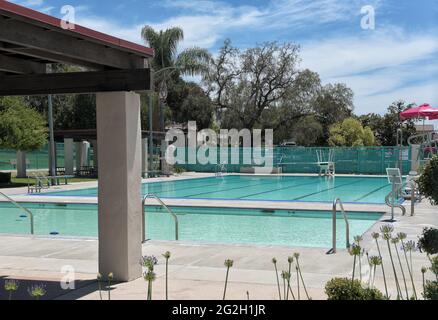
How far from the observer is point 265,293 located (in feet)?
18.2

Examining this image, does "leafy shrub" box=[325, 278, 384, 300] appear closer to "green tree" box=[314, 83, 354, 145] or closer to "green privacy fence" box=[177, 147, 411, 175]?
"green privacy fence" box=[177, 147, 411, 175]

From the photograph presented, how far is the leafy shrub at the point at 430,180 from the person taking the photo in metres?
3.61

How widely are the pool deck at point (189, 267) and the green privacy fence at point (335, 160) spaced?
25.1 metres

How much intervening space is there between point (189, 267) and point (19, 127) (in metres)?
21.0

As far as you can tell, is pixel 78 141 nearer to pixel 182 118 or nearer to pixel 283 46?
pixel 182 118

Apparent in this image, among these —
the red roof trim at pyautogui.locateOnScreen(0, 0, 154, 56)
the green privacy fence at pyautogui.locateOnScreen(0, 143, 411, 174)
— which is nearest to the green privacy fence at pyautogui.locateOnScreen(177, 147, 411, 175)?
the green privacy fence at pyautogui.locateOnScreen(0, 143, 411, 174)

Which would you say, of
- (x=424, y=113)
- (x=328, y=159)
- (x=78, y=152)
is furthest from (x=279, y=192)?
(x=78, y=152)

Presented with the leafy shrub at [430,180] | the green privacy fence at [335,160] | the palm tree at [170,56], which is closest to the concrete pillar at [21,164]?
the green privacy fence at [335,160]

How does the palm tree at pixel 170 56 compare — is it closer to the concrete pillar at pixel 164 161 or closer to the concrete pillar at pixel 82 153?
the concrete pillar at pixel 164 161

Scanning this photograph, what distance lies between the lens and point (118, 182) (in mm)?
6223

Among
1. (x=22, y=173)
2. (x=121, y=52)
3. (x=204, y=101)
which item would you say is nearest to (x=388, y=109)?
(x=204, y=101)

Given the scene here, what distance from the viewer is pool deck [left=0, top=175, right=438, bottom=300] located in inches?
224
